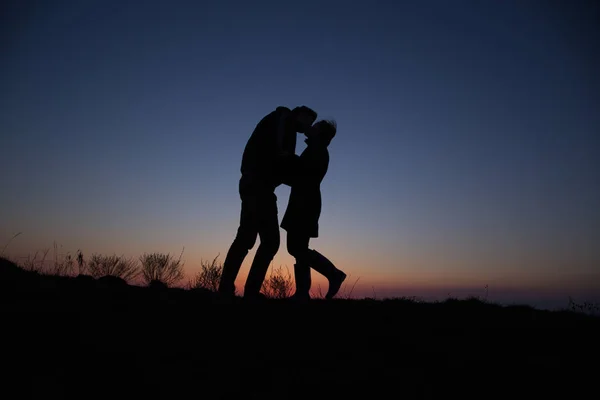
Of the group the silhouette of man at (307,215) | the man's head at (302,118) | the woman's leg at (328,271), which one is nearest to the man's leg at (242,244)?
the silhouette of man at (307,215)

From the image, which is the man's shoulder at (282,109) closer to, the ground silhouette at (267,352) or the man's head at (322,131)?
the man's head at (322,131)

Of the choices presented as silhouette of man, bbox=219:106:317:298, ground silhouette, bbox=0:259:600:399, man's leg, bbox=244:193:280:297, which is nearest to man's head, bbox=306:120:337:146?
silhouette of man, bbox=219:106:317:298

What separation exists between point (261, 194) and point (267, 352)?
3.00 meters

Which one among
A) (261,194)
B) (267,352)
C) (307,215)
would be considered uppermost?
(261,194)

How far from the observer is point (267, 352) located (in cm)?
298

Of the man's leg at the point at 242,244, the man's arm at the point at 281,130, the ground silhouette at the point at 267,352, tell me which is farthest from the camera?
the man's leg at the point at 242,244

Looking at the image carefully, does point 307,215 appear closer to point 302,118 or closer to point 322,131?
point 322,131

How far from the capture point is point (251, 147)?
5.87 metres

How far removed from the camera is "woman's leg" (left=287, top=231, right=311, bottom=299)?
5.97 metres

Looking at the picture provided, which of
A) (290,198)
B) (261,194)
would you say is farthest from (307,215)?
(261,194)

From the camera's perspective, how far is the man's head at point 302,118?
19.4ft

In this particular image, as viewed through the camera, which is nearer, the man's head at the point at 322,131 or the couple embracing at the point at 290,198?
the couple embracing at the point at 290,198

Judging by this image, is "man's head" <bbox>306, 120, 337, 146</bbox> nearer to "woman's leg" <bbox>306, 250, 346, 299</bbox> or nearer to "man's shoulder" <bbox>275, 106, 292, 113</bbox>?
"man's shoulder" <bbox>275, 106, 292, 113</bbox>

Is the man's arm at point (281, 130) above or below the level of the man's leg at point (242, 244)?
above
